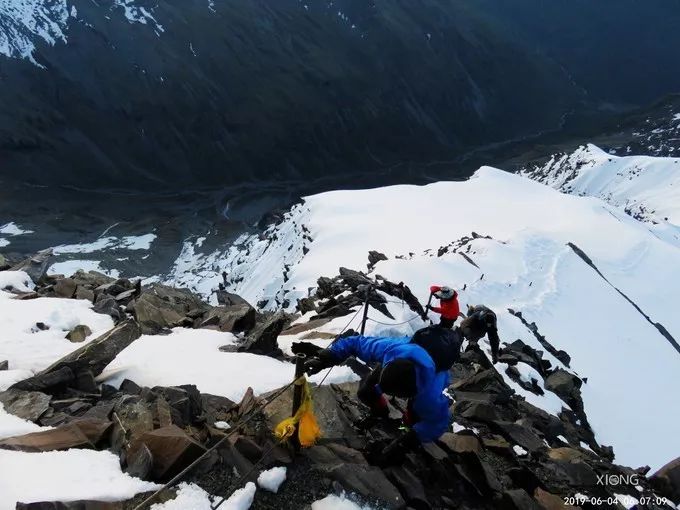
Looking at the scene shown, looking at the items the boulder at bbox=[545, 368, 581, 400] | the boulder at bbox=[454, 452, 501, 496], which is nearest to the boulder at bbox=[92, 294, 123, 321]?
the boulder at bbox=[454, 452, 501, 496]

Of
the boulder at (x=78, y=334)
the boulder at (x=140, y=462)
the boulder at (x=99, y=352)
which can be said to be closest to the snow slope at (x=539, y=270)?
the boulder at (x=99, y=352)

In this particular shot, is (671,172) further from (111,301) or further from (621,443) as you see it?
(111,301)

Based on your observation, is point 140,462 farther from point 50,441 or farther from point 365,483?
point 365,483

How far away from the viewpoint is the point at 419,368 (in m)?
5.93

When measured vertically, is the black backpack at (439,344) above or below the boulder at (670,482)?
above

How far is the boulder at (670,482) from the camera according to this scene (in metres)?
8.55

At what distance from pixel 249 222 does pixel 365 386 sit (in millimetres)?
79893

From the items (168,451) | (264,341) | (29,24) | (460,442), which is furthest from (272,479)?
(29,24)

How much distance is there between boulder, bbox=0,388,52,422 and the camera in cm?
616

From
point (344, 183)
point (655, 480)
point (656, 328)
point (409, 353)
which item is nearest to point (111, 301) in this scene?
point (409, 353)

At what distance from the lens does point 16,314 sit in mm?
9664

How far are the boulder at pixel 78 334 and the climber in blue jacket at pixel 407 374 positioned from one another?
4.85 meters

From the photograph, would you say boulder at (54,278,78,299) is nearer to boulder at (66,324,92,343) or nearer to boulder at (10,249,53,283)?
boulder at (10,249,53,283)

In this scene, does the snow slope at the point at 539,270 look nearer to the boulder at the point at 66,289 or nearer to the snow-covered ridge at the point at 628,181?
the boulder at the point at 66,289
